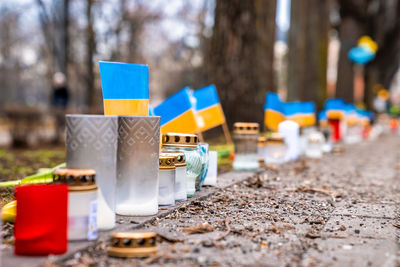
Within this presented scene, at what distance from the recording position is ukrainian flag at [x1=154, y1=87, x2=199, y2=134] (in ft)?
14.2

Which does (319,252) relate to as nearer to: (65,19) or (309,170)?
(309,170)

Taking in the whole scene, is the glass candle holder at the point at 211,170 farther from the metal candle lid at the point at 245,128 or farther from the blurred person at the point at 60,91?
the blurred person at the point at 60,91

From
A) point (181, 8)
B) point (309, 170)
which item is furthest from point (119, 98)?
point (181, 8)

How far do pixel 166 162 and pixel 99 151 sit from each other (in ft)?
2.04

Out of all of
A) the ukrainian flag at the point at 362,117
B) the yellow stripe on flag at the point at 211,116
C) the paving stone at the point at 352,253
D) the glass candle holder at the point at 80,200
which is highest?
the ukrainian flag at the point at 362,117

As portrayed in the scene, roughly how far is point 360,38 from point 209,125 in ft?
64.5

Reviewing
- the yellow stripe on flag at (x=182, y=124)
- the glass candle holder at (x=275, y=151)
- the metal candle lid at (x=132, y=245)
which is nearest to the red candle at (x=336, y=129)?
the glass candle holder at (x=275, y=151)

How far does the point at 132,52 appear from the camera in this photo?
2433 cm

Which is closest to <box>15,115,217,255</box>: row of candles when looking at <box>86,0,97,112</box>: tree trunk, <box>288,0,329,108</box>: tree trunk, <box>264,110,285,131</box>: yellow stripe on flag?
<box>264,110,285,131</box>: yellow stripe on flag

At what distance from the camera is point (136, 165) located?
2.88 m

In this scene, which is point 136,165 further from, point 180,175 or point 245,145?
point 245,145

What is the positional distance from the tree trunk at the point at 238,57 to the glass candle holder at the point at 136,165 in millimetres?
4971

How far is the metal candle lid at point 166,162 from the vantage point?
3094 millimetres

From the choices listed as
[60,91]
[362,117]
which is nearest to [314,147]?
[60,91]
